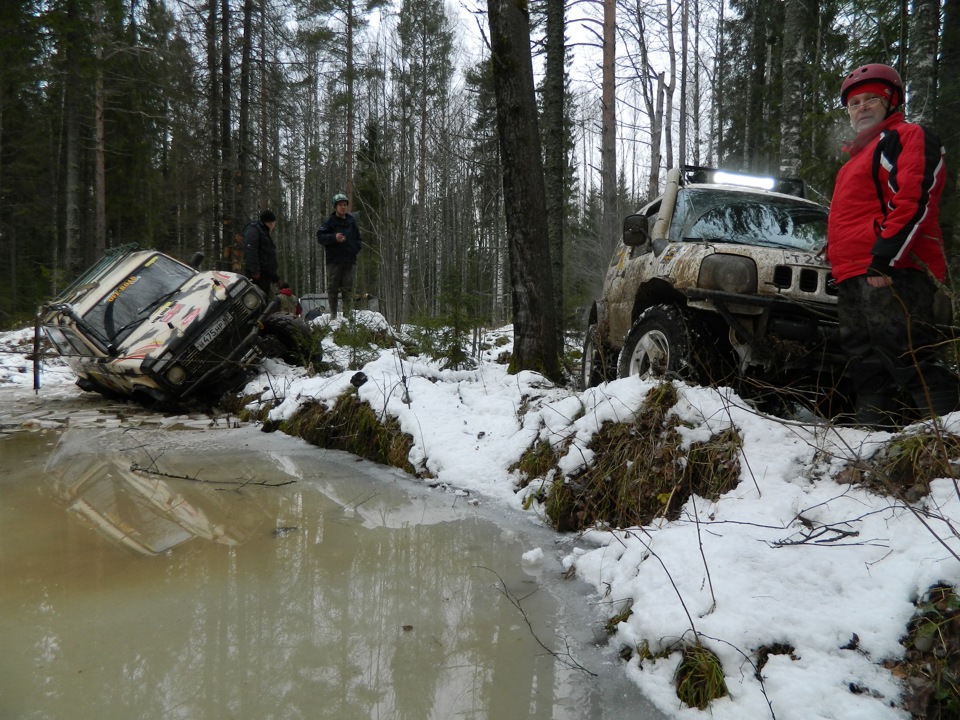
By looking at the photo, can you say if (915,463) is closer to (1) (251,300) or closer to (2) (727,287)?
(2) (727,287)

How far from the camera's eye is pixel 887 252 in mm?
2834

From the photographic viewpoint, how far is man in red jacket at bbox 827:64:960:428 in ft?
9.15

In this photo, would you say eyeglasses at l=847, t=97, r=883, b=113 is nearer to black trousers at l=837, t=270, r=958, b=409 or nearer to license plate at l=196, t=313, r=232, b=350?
black trousers at l=837, t=270, r=958, b=409

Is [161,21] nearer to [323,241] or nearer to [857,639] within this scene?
[323,241]

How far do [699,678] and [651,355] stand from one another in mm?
2392

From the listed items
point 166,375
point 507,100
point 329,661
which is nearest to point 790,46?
point 507,100

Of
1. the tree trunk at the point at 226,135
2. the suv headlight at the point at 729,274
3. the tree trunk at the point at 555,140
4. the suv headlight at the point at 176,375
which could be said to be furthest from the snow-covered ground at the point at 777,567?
the tree trunk at the point at 226,135

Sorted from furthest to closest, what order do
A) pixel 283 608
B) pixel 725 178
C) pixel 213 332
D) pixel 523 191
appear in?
pixel 213 332 → pixel 523 191 → pixel 725 178 → pixel 283 608

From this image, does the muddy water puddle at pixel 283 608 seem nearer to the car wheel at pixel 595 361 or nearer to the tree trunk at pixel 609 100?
the car wheel at pixel 595 361

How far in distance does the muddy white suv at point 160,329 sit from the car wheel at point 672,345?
4.41 metres

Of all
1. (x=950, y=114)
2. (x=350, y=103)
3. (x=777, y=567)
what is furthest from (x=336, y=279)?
(x=350, y=103)

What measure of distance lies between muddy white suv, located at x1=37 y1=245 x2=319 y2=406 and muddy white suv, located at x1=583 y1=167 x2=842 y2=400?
14.3 feet

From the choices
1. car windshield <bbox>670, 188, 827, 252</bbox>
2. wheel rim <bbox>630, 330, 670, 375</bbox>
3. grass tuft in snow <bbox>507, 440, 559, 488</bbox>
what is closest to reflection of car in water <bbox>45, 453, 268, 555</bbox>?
grass tuft in snow <bbox>507, 440, 559, 488</bbox>

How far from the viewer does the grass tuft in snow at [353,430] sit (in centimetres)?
498
